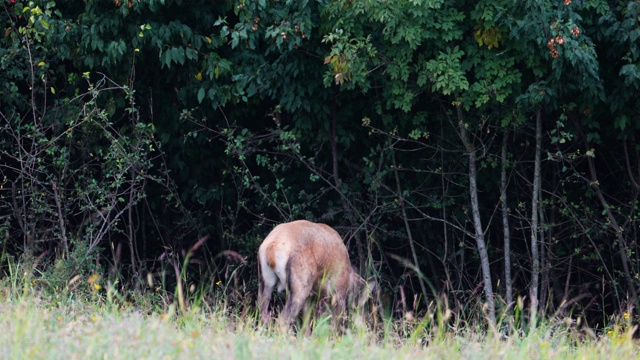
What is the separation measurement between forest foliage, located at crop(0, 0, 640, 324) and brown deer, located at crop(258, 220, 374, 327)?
0.43m

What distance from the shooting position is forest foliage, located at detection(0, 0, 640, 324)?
9812 mm

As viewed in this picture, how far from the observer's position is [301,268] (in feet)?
28.8

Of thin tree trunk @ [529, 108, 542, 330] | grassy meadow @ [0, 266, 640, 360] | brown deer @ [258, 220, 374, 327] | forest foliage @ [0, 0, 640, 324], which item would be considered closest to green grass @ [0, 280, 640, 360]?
grassy meadow @ [0, 266, 640, 360]

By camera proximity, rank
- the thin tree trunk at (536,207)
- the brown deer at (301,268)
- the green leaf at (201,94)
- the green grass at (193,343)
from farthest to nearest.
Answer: the green leaf at (201,94)
the thin tree trunk at (536,207)
the brown deer at (301,268)
the green grass at (193,343)

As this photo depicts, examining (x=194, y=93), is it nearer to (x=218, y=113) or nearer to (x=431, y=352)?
(x=218, y=113)

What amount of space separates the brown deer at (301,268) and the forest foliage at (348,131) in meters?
0.43

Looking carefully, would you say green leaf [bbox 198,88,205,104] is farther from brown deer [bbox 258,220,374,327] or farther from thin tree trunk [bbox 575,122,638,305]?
thin tree trunk [bbox 575,122,638,305]

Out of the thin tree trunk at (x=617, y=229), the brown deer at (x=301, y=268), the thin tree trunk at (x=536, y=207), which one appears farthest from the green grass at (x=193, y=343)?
the thin tree trunk at (x=617, y=229)

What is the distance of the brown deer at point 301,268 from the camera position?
8.64 m

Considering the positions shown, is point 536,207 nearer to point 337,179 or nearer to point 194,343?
point 337,179

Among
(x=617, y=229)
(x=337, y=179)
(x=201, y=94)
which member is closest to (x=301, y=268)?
(x=201, y=94)

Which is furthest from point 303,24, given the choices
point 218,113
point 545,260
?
point 545,260

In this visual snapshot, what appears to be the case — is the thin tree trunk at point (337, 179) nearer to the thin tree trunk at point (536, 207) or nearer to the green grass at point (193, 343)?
the thin tree trunk at point (536, 207)

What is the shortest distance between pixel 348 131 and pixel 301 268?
352 centimetres
